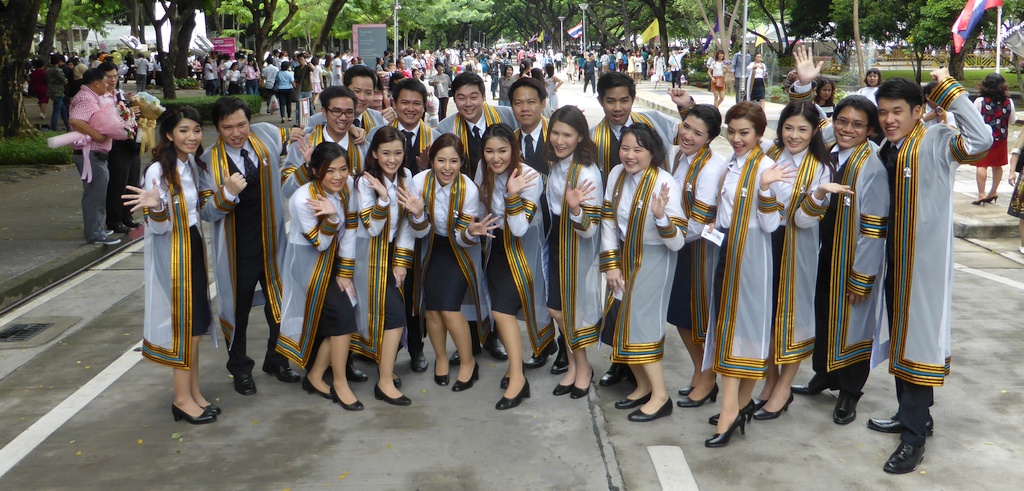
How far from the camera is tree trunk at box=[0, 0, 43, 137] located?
1545 centimetres

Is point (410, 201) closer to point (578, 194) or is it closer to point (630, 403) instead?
point (578, 194)

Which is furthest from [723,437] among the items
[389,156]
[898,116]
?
[389,156]

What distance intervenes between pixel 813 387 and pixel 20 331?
16.8 feet

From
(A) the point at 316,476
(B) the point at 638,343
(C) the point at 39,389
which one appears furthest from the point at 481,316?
(C) the point at 39,389

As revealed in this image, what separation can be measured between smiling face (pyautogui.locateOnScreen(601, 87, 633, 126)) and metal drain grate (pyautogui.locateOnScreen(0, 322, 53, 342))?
407 cm

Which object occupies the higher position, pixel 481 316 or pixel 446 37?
pixel 446 37

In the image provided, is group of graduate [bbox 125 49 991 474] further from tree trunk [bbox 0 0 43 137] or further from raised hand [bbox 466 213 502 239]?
tree trunk [bbox 0 0 43 137]

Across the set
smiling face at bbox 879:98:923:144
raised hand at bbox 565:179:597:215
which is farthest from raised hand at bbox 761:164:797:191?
raised hand at bbox 565:179:597:215

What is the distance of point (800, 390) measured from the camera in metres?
5.43

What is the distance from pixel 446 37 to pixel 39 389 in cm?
9893

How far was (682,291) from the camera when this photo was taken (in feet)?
17.2

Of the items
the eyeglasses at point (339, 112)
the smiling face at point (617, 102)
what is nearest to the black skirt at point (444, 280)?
the eyeglasses at point (339, 112)

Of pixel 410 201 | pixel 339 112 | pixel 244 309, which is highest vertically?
pixel 339 112

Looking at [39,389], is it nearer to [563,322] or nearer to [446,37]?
[563,322]
